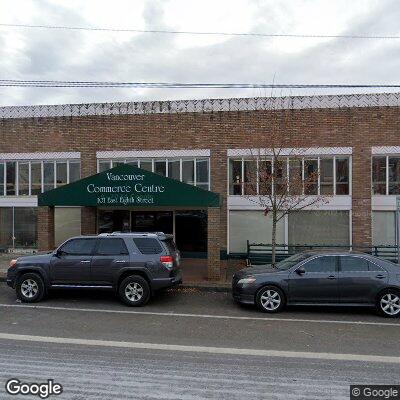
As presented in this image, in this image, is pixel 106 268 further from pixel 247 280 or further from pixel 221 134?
pixel 221 134

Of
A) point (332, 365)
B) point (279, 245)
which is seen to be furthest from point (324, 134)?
point (332, 365)

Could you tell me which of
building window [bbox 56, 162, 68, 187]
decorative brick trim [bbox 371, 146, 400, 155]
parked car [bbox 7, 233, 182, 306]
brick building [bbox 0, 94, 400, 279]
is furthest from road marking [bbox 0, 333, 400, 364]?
building window [bbox 56, 162, 68, 187]

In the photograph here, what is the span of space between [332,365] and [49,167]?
47.9ft

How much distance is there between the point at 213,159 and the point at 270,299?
8077 millimetres

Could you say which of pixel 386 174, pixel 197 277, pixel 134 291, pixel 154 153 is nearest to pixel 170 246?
pixel 134 291

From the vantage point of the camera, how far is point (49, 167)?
56.5 feet

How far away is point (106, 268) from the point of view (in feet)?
31.6

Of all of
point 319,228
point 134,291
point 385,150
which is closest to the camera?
point 134,291

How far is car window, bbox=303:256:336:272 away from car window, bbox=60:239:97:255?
16.6ft

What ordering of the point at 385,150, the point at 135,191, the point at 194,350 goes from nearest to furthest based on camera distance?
the point at 194,350 < the point at 135,191 < the point at 385,150

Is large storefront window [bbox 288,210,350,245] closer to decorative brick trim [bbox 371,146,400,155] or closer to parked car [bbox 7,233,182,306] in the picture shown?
decorative brick trim [bbox 371,146,400,155]

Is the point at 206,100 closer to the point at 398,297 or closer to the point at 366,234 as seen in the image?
the point at 366,234

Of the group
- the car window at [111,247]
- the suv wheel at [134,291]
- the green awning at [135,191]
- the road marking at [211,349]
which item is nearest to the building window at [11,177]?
the green awning at [135,191]

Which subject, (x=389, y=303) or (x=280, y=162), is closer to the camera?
(x=389, y=303)
